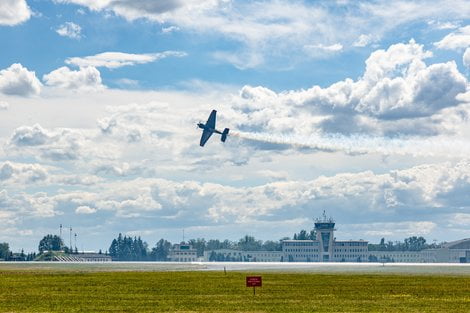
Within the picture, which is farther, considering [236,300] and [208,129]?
[208,129]

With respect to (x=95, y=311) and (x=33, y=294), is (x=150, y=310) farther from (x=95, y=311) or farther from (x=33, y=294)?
(x=33, y=294)

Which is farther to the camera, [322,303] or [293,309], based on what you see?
[322,303]

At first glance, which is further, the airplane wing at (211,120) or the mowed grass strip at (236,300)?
the airplane wing at (211,120)

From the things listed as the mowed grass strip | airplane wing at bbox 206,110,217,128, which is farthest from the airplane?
the mowed grass strip

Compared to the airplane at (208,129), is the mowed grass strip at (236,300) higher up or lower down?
lower down

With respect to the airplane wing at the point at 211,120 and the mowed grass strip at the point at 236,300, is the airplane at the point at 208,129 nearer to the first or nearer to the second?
the airplane wing at the point at 211,120

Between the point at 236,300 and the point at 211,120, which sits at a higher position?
the point at 211,120

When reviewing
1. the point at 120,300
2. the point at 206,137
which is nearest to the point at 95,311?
the point at 120,300

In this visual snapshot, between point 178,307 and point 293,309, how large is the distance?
819 cm

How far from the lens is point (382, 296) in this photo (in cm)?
6931

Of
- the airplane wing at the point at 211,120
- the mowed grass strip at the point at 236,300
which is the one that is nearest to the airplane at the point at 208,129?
→ the airplane wing at the point at 211,120

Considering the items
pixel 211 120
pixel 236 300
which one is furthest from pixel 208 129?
pixel 236 300

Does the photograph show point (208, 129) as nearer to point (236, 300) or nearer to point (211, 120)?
point (211, 120)

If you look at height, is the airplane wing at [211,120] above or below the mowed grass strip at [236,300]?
above
